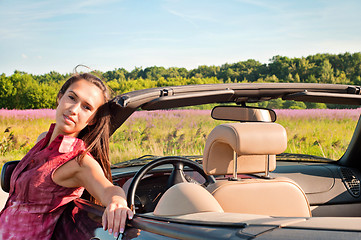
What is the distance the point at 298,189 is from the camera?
2.88 metres

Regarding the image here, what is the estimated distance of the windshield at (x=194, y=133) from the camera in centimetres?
739

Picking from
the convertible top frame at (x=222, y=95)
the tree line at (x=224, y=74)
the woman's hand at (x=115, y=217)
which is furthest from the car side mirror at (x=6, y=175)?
the tree line at (x=224, y=74)

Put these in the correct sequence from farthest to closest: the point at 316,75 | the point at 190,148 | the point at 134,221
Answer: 1. the point at 316,75
2. the point at 190,148
3. the point at 134,221

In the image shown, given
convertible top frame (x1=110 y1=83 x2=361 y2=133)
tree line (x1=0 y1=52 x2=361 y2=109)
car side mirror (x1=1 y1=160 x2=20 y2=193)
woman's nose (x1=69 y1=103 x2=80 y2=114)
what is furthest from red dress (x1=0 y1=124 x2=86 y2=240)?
tree line (x1=0 y1=52 x2=361 y2=109)

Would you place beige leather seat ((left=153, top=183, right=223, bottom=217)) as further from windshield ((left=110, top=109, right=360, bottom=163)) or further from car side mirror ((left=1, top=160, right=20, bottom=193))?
windshield ((left=110, top=109, right=360, bottom=163))

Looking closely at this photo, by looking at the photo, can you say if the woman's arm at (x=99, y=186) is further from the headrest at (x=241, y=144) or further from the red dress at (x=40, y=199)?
the headrest at (x=241, y=144)

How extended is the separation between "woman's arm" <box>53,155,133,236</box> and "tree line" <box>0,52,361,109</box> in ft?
72.2

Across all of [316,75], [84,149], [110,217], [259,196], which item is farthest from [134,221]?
[316,75]

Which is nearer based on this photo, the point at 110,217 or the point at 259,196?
the point at 110,217

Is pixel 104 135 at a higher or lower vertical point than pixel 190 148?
higher

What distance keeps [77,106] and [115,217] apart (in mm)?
781

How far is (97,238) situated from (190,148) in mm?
6261

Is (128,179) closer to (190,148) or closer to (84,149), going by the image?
(84,149)

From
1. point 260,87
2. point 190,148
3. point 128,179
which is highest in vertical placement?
point 260,87
